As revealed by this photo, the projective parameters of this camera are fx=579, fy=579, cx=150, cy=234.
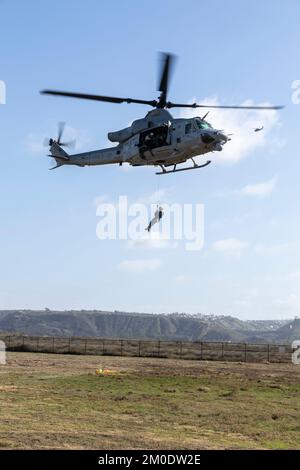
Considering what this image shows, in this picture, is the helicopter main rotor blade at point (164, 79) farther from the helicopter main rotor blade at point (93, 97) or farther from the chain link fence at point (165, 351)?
the chain link fence at point (165, 351)

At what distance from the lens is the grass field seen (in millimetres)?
16250

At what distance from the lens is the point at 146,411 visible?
71.5 ft

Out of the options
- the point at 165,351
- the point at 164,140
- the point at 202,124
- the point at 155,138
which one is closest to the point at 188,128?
the point at 202,124

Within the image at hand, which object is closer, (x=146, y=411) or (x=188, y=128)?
(x=146, y=411)

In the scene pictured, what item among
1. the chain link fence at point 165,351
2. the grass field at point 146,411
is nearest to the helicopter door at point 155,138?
the grass field at point 146,411

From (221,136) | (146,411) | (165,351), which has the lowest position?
(165,351)

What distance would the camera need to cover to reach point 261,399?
25938 millimetres

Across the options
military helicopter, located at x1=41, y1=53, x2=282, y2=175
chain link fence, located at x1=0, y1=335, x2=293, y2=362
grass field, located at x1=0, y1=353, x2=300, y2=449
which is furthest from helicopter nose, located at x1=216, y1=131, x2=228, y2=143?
chain link fence, located at x1=0, y1=335, x2=293, y2=362

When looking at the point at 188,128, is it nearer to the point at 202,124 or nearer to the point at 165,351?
the point at 202,124

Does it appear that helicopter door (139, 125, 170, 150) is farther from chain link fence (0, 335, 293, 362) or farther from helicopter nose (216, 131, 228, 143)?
chain link fence (0, 335, 293, 362)

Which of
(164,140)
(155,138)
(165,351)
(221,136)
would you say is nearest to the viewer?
(221,136)

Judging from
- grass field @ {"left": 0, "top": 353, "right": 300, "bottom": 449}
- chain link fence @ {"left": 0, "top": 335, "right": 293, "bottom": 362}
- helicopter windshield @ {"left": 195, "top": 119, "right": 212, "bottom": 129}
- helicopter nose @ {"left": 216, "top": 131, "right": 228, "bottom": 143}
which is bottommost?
chain link fence @ {"left": 0, "top": 335, "right": 293, "bottom": 362}

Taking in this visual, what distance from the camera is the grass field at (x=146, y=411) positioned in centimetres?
1625
